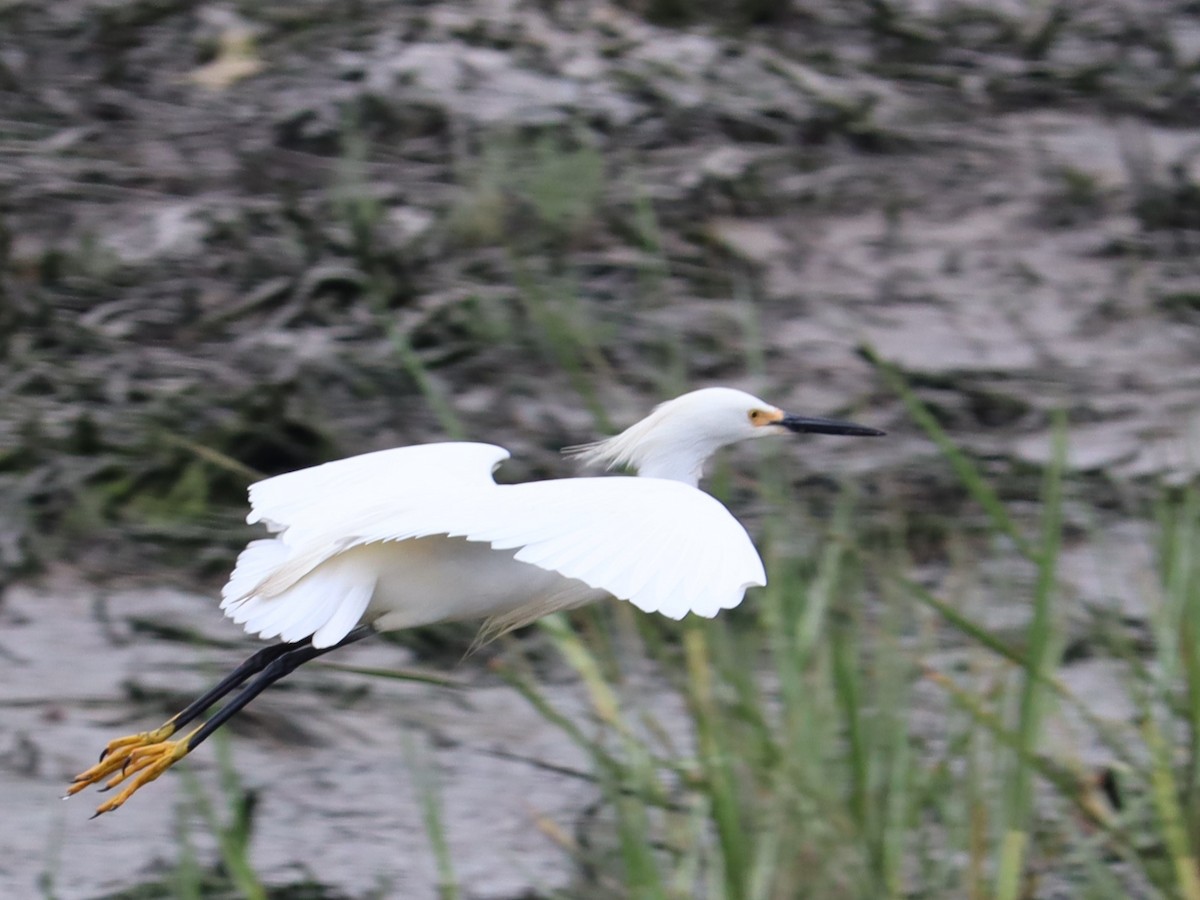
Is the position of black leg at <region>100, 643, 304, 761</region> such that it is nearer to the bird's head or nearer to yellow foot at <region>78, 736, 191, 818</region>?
yellow foot at <region>78, 736, 191, 818</region>

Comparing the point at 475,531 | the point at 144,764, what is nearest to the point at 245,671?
the point at 144,764

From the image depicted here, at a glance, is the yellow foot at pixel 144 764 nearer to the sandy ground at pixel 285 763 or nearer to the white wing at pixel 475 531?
the white wing at pixel 475 531

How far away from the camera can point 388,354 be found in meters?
4.34

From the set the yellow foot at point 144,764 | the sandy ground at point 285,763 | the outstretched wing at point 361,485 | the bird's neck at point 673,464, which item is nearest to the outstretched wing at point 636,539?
the outstretched wing at point 361,485

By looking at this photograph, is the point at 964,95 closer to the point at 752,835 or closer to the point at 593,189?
the point at 593,189

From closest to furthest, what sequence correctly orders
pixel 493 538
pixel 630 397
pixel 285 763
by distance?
pixel 493 538, pixel 285 763, pixel 630 397

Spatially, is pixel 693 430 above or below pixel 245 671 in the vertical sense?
above

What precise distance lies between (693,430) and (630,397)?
66.3 inches

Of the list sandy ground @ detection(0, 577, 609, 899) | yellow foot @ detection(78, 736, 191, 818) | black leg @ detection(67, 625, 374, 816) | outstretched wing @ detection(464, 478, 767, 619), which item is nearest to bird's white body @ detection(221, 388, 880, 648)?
outstretched wing @ detection(464, 478, 767, 619)

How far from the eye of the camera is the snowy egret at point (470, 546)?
2121 millimetres

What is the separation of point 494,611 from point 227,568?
155 cm

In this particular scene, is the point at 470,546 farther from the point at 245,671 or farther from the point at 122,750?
the point at 122,750

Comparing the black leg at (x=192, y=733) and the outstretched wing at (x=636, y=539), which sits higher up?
the outstretched wing at (x=636, y=539)

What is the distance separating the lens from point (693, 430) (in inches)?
105
